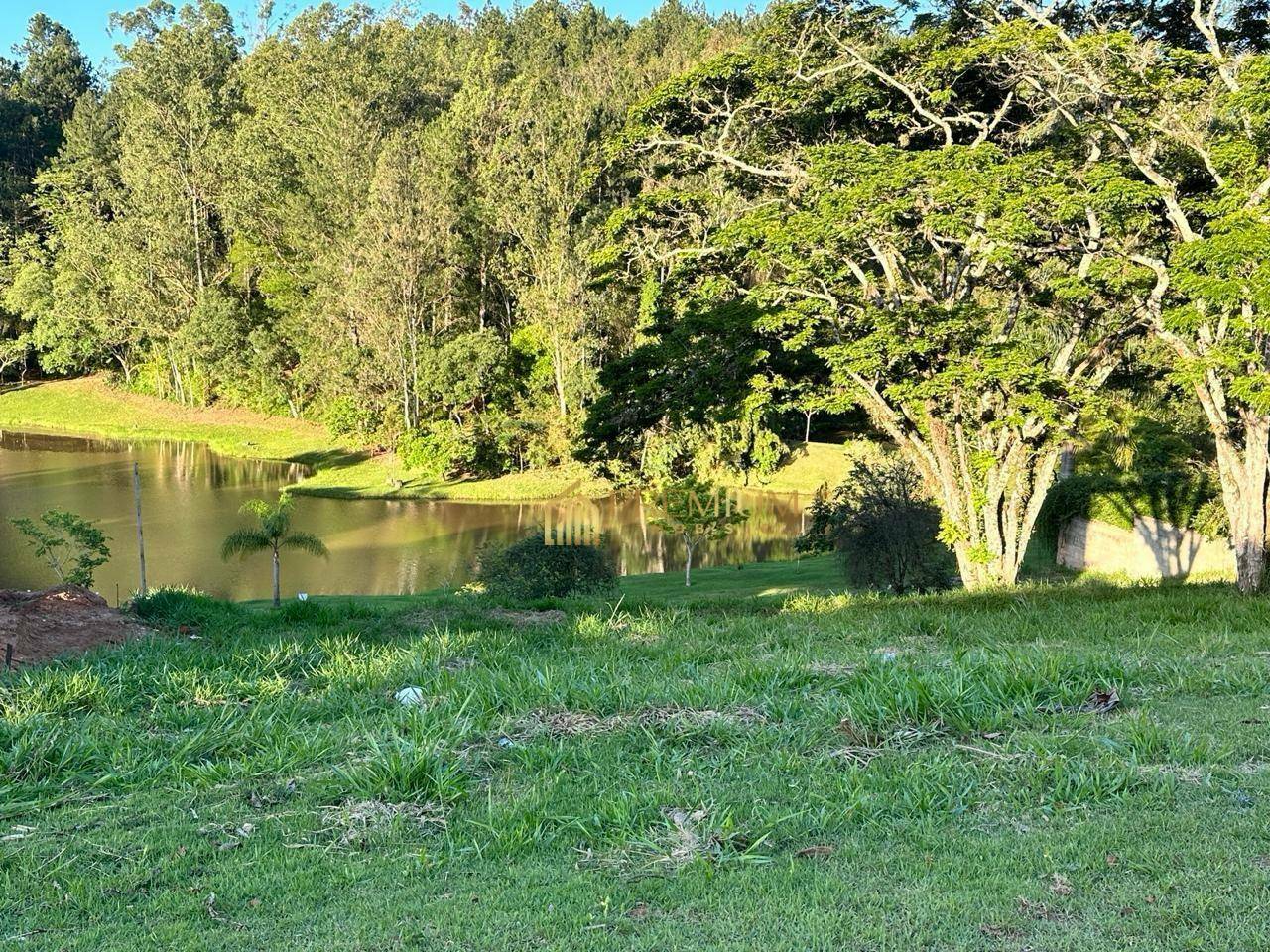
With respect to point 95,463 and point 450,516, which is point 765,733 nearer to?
point 450,516

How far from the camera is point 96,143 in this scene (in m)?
68.0

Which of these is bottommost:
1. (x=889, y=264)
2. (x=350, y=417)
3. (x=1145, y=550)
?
(x=1145, y=550)

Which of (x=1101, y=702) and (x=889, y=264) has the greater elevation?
(x=889, y=264)

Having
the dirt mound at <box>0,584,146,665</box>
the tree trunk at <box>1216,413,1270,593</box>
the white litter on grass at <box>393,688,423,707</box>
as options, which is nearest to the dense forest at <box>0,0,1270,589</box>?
the tree trunk at <box>1216,413,1270,593</box>

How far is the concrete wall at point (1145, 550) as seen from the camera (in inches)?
911

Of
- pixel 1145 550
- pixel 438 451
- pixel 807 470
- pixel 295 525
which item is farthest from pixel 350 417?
pixel 1145 550

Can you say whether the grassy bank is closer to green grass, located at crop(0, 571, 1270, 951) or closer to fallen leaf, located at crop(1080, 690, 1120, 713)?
green grass, located at crop(0, 571, 1270, 951)

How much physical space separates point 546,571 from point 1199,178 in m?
13.1

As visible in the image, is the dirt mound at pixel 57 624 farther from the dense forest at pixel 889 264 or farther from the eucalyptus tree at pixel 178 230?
the eucalyptus tree at pixel 178 230

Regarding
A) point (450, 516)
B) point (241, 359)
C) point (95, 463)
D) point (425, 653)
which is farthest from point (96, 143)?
point (425, 653)

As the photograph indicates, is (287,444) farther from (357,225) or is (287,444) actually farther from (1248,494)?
(1248,494)

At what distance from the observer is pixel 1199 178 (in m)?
16.1

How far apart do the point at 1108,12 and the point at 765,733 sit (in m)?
15.5

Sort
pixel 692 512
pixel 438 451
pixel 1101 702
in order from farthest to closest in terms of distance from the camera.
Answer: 1. pixel 438 451
2. pixel 692 512
3. pixel 1101 702
